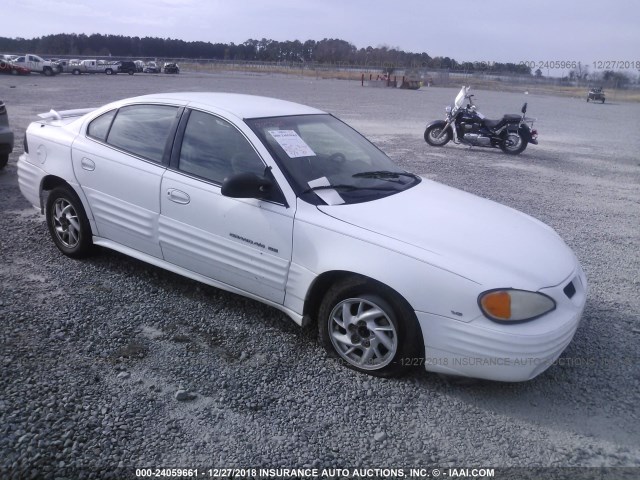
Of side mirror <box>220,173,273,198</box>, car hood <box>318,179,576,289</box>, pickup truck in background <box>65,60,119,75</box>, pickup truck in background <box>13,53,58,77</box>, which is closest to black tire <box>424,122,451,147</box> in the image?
car hood <box>318,179,576,289</box>

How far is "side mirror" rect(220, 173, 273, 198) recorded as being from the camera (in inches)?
136

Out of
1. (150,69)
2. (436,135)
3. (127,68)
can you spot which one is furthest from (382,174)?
(150,69)

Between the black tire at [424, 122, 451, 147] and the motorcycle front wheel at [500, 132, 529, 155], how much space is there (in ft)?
4.21

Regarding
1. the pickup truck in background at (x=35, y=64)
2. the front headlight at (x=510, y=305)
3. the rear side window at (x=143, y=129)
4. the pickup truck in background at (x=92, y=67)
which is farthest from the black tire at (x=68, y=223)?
the pickup truck in background at (x=92, y=67)

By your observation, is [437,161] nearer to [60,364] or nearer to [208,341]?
[208,341]

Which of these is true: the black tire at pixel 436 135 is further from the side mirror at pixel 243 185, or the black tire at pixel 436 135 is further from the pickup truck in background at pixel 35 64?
the pickup truck in background at pixel 35 64

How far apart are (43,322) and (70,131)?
1.82 meters

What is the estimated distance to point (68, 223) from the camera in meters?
4.82

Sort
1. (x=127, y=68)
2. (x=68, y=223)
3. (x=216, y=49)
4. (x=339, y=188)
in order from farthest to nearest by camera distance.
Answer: (x=216, y=49)
(x=127, y=68)
(x=68, y=223)
(x=339, y=188)

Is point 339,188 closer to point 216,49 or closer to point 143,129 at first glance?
point 143,129

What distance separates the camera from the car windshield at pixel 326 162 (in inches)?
145

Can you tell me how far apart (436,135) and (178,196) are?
10488mm

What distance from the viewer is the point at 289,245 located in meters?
3.50

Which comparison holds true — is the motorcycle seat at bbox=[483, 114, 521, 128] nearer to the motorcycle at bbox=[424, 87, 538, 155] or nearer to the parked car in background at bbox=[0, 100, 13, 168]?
the motorcycle at bbox=[424, 87, 538, 155]
